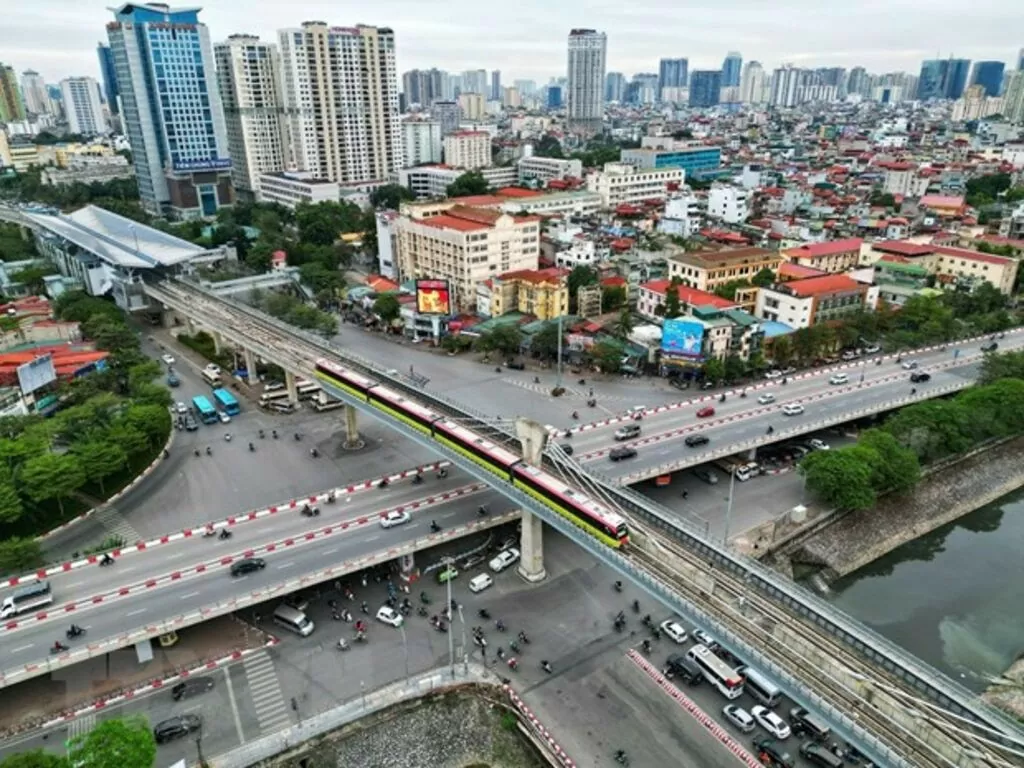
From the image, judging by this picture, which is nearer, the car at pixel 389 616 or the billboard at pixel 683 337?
the car at pixel 389 616

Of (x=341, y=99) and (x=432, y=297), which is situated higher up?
(x=341, y=99)

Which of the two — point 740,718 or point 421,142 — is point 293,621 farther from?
point 421,142

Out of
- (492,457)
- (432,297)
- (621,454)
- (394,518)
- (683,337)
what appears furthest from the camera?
(432,297)

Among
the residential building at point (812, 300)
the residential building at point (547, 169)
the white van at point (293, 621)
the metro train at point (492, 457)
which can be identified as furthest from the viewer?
the residential building at point (547, 169)

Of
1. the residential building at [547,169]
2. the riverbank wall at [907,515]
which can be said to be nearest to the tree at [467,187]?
the residential building at [547,169]

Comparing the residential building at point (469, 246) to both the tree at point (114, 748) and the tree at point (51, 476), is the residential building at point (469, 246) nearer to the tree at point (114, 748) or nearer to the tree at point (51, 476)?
the tree at point (51, 476)

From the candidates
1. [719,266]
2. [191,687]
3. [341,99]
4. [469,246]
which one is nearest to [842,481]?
[191,687]

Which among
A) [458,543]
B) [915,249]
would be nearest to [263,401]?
[458,543]

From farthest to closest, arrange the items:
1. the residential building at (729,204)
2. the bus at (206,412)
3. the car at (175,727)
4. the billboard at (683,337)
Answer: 1. the residential building at (729,204)
2. the billboard at (683,337)
3. the bus at (206,412)
4. the car at (175,727)
